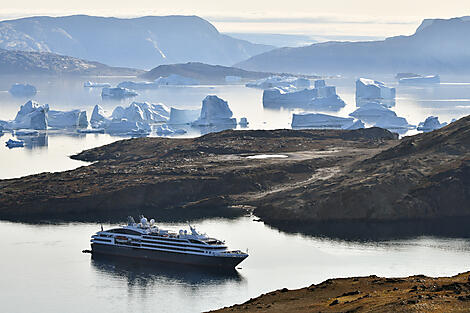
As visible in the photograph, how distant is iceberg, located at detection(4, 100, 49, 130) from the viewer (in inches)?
5630

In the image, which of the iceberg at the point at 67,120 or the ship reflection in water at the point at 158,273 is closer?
the ship reflection in water at the point at 158,273

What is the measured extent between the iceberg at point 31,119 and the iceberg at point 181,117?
63.7ft

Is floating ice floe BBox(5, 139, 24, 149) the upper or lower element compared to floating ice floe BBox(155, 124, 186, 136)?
lower

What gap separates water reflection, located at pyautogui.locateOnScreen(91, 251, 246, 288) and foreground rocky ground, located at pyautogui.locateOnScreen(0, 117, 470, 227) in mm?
15777

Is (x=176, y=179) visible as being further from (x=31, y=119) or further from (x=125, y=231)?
(x=31, y=119)

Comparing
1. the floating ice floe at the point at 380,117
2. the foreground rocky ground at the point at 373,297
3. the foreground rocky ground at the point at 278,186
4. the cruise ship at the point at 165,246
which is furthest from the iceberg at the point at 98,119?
the foreground rocky ground at the point at 373,297

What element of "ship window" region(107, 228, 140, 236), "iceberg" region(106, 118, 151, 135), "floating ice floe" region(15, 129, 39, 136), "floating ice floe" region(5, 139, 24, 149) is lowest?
"ship window" region(107, 228, 140, 236)

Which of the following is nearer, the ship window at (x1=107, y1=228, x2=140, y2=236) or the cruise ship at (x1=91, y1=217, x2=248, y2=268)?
the cruise ship at (x1=91, y1=217, x2=248, y2=268)

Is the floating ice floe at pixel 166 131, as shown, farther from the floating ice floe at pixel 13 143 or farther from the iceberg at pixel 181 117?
the floating ice floe at pixel 13 143

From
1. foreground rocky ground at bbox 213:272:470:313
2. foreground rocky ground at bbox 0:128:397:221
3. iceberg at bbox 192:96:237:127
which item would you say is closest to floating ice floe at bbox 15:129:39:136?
iceberg at bbox 192:96:237:127

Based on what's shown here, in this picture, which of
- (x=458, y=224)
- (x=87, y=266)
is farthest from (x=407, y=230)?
(x=87, y=266)

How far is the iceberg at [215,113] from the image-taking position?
148 metres

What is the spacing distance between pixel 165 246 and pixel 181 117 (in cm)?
9034

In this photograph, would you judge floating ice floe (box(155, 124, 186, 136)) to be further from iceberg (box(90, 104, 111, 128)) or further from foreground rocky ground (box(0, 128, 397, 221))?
foreground rocky ground (box(0, 128, 397, 221))
